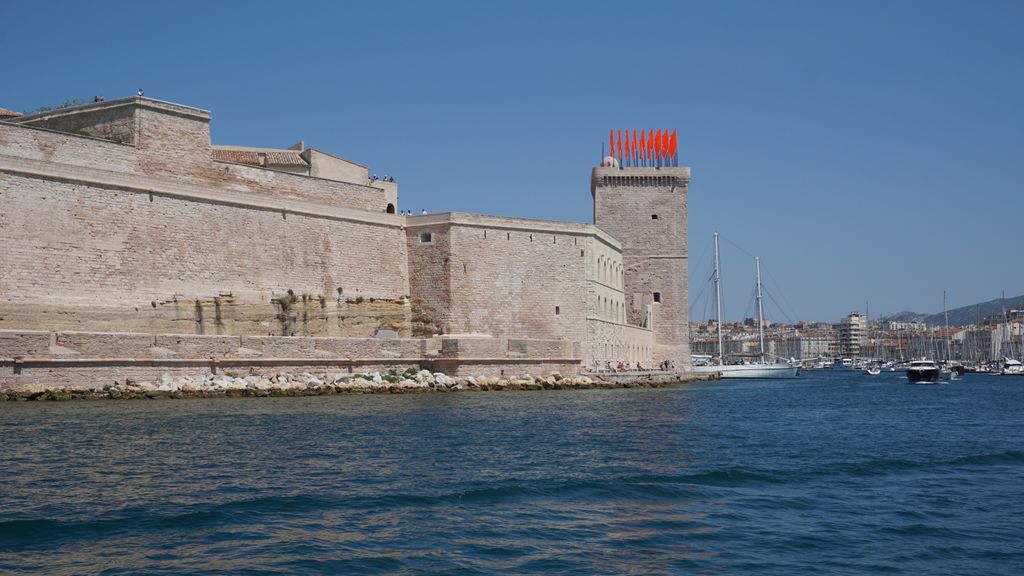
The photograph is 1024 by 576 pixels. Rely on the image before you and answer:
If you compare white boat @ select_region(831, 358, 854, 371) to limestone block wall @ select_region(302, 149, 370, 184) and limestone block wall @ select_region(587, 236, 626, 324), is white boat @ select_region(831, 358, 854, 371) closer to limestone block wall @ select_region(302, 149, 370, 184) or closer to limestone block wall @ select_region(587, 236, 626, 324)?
limestone block wall @ select_region(587, 236, 626, 324)

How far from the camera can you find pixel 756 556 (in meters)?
7.66

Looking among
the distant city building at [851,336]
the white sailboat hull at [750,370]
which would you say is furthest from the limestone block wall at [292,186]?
the distant city building at [851,336]

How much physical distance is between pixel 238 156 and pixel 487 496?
64.8 ft

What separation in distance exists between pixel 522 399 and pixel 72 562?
52.8 feet

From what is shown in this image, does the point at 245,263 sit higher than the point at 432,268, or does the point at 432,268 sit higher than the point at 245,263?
the point at 432,268

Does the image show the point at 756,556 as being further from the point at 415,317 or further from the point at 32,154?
the point at 415,317

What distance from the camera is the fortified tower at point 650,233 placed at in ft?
127

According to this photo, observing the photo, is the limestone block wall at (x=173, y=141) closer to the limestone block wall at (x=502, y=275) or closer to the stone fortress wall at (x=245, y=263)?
the stone fortress wall at (x=245, y=263)

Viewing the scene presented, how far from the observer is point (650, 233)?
38.6m

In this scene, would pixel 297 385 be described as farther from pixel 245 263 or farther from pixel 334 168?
pixel 334 168

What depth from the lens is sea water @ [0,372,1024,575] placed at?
24.7 ft

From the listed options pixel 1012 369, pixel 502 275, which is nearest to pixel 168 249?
pixel 502 275

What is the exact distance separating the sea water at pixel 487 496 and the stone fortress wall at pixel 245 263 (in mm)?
3721

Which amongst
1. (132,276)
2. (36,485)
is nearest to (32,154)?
(132,276)
